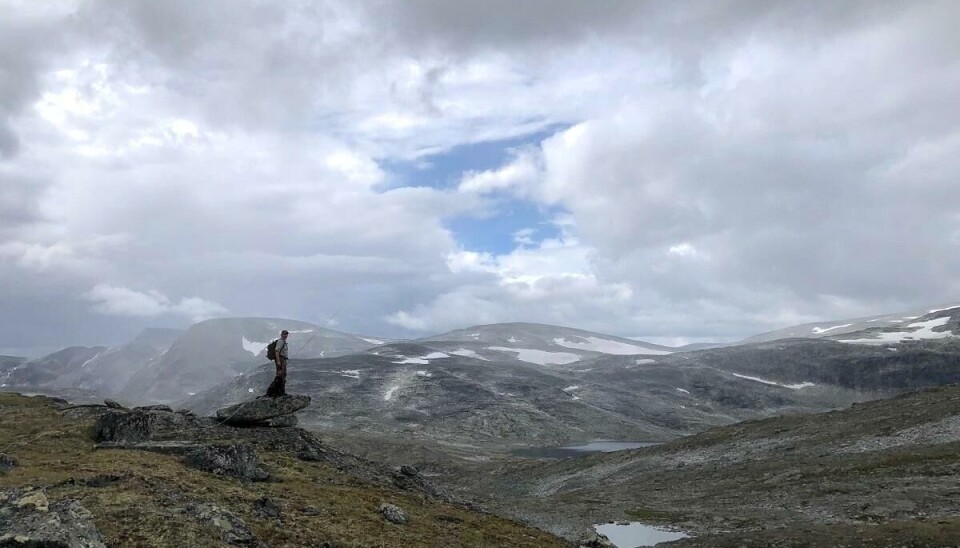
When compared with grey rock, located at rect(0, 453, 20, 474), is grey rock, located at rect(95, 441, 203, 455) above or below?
below

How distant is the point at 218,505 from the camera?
71.9 ft

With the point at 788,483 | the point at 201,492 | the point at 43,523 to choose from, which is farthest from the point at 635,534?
the point at 43,523

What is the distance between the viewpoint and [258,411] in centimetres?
4256

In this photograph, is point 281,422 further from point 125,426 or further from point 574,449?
point 574,449

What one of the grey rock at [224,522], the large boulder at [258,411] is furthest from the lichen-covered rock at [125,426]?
the grey rock at [224,522]

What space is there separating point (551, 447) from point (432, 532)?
141892 mm

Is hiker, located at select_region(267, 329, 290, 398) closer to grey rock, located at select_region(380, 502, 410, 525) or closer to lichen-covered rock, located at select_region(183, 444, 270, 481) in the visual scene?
lichen-covered rock, located at select_region(183, 444, 270, 481)

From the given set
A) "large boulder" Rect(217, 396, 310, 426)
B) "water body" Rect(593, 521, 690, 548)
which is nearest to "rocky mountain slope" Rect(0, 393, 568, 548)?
"large boulder" Rect(217, 396, 310, 426)

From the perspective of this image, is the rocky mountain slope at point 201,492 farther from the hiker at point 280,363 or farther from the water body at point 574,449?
the water body at point 574,449

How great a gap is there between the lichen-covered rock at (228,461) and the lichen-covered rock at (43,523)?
38.6 ft

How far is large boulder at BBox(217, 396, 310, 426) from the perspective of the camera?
139 feet

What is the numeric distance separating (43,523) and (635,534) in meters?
40.0

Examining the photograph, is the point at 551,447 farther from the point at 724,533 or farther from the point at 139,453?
the point at 139,453

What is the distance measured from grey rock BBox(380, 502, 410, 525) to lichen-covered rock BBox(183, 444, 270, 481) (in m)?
6.74
